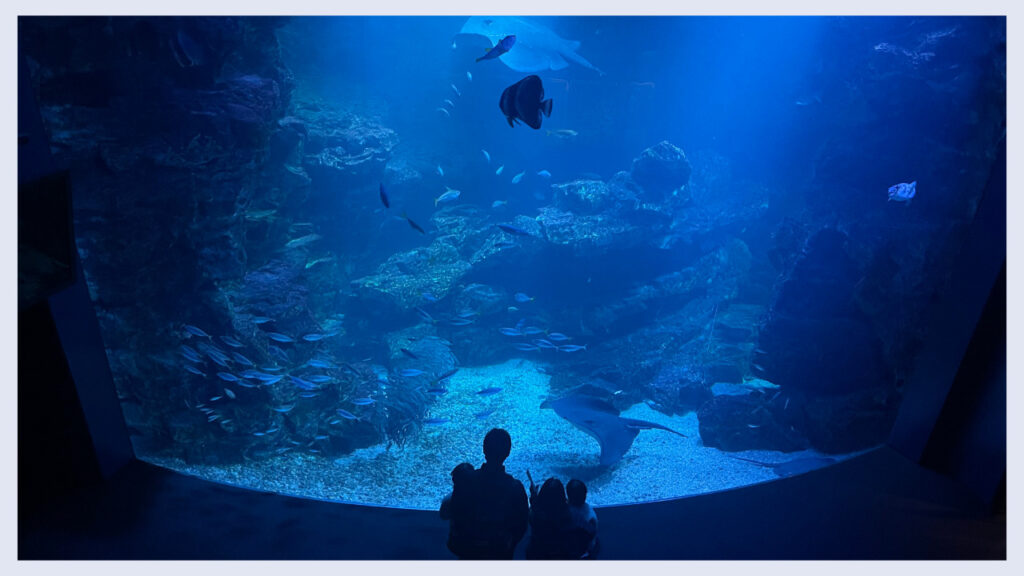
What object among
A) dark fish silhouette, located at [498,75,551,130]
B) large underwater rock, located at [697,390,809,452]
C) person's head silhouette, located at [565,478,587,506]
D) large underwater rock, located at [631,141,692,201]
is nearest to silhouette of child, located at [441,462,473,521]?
person's head silhouette, located at [565,478,587,506]

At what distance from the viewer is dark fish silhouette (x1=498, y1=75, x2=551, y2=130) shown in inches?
121

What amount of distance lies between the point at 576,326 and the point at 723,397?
170 inches

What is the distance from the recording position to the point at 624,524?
127 inches

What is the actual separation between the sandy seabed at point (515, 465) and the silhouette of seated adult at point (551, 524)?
1.84 meters

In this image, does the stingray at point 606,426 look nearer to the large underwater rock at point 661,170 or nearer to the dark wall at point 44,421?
the dark wall at point 44,421

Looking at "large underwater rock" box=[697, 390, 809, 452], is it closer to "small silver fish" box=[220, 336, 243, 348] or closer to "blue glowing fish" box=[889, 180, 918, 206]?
"blue glowing fish" box=[889, 180, 918, 206]

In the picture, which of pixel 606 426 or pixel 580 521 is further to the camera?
pixel 606 426

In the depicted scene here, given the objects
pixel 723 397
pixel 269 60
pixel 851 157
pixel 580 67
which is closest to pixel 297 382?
pixel 269 60

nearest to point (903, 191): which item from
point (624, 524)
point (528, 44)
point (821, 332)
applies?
point (821, 332)

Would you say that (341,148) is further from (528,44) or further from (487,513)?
(487,513)

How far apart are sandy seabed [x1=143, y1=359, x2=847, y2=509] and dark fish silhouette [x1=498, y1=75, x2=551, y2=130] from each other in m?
3.40

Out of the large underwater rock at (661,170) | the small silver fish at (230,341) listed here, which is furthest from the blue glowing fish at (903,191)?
the small silver fish at (230,341)

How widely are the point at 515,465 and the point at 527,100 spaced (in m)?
4.49

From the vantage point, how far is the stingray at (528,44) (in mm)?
12891
